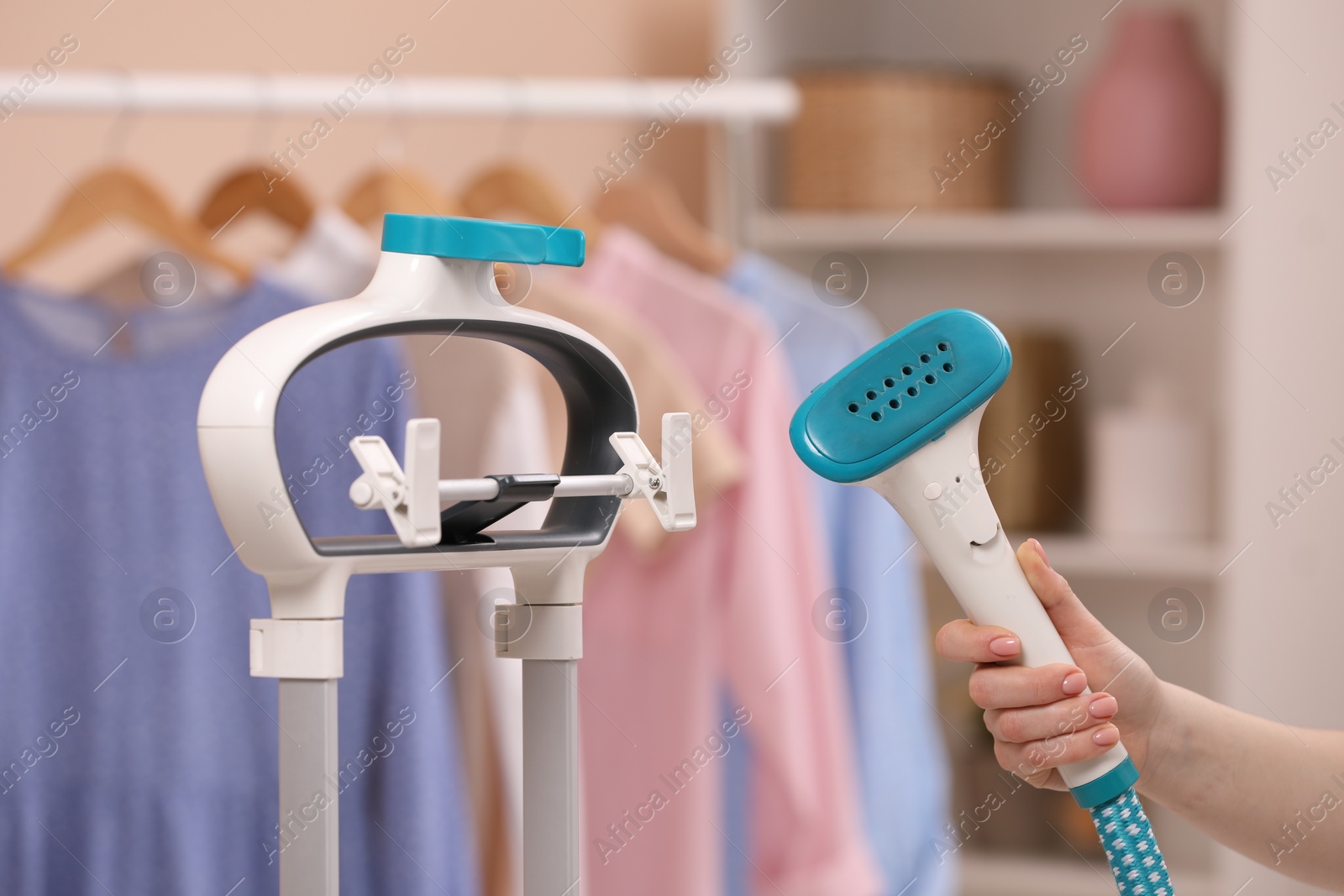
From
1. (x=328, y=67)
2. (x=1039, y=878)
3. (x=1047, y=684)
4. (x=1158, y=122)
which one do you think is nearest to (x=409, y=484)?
(x=1047, y=684)

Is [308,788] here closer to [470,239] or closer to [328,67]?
[470,239]

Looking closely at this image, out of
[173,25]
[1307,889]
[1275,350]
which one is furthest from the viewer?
[1307,889]

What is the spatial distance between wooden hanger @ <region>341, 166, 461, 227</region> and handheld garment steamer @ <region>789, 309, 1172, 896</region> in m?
0.63

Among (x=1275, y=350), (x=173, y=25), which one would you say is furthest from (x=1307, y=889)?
(x=173, y=25)

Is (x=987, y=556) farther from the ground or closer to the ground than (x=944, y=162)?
closer to the ground

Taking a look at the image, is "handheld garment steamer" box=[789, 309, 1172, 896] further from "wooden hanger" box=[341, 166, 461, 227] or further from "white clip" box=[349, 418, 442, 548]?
"wooden hanger" box=[341, 166, 461, 227]

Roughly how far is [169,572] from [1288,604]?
1.25 meters

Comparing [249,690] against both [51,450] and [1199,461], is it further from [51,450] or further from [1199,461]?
[1199,461]

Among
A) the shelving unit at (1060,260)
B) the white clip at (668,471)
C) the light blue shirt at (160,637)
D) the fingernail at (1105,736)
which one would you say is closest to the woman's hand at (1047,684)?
the fingernail at (1105,736)

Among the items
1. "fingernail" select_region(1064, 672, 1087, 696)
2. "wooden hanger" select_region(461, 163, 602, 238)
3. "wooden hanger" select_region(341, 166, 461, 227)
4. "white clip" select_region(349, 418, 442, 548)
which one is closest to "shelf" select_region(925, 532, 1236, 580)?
"wooden hanger" select_region(461, 163, 602, 238)

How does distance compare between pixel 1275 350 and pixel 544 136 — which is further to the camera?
pixel 544 136

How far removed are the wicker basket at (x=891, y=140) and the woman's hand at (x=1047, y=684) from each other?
1100 millimetres

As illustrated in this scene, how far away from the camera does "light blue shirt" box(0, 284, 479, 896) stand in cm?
90

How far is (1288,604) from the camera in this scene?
1459 millimetres
